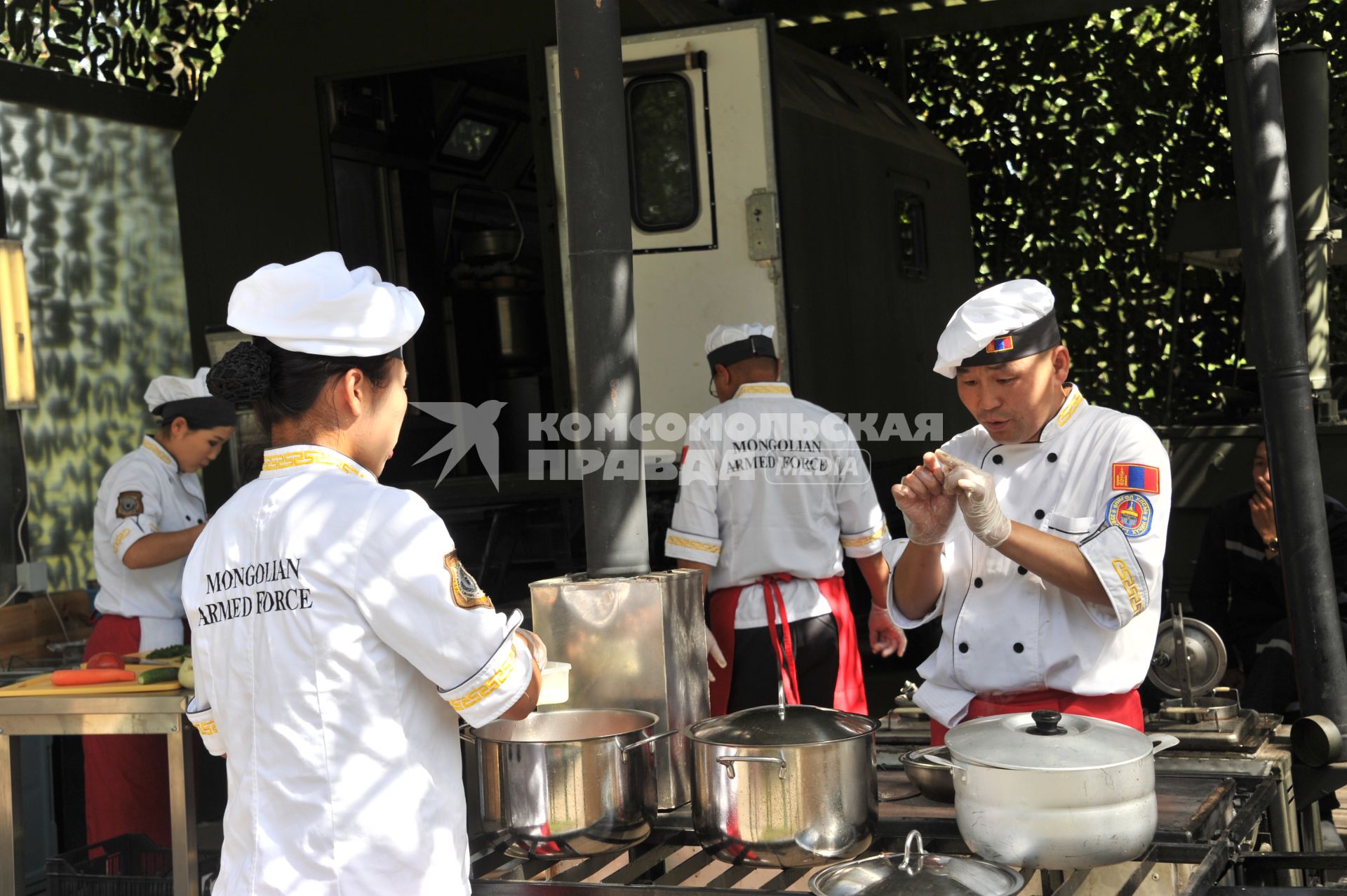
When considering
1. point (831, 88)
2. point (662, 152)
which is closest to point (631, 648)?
point (662, 152)

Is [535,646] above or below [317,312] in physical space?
below

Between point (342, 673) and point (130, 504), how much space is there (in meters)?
3.03

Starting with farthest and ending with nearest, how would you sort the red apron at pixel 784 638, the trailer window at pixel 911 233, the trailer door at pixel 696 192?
1. the trailer window at pixel 911 233
2. the trailer door at pixel 696 192
3. the red apron at pixel 784 638

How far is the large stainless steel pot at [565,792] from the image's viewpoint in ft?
7.13

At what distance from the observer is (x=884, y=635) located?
432cm

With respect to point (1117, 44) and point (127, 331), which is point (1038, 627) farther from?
point (1117, 44)

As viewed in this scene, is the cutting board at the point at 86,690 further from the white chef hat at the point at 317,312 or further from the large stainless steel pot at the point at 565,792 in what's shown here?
the white chef hat at the point at 317,312

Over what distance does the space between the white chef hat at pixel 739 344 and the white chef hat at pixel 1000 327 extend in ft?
6.30

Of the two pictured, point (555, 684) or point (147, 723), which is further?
point (147, 723)

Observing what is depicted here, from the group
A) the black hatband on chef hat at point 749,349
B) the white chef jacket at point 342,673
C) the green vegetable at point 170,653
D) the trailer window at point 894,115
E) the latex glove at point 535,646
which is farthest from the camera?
the trailer window at point 894,115

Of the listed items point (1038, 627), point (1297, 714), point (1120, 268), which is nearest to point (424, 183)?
point (1297, 714)

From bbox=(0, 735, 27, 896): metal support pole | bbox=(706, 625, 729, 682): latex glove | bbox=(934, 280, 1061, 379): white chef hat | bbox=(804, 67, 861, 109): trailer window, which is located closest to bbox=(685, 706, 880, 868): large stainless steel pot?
bbox=(934, 280, 1061, 379): white chef hat

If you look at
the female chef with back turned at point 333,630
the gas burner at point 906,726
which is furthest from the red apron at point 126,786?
the female chef with back turned at point 333,630

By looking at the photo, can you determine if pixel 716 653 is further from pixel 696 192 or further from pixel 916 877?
pixel 916 877
